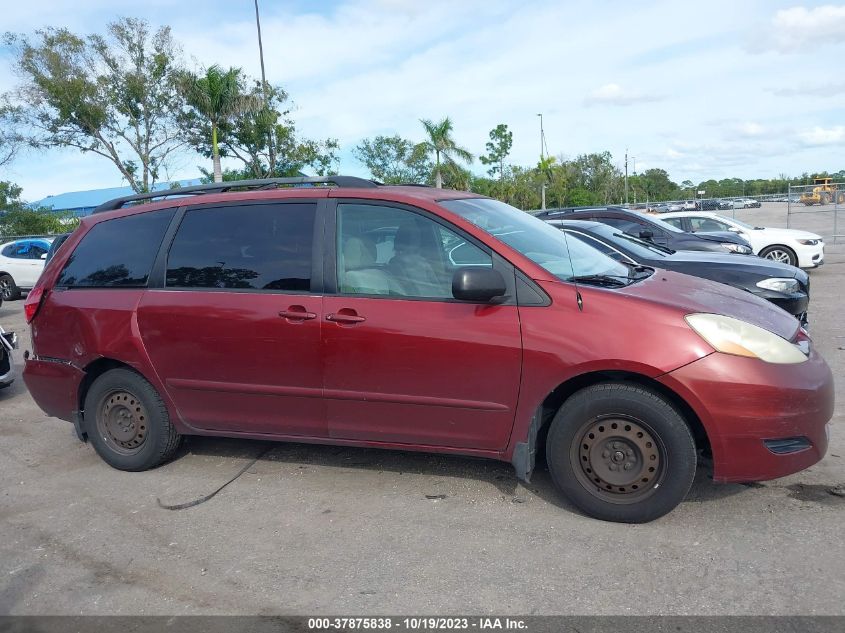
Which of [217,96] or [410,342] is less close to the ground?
[217,96]

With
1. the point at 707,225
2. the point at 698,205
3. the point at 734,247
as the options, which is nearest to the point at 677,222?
→ the point at 707,225

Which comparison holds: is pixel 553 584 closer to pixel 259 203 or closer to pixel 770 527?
pixel 770 527

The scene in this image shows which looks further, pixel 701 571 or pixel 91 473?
pixel 91 473

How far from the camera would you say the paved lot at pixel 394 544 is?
3045mm

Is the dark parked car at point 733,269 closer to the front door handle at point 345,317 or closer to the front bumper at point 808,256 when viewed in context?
the front door handle at point 345,317

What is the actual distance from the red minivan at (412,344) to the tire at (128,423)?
0.04 ft

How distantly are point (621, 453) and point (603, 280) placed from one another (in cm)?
99

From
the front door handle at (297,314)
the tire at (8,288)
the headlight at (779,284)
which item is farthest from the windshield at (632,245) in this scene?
the tire at (8,288)

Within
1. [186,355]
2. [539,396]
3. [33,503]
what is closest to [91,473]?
[33,503]

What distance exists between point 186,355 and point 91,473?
123 centimetres

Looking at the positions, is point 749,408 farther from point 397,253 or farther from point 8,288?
point 8,288

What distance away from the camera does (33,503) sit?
4367 millimetres

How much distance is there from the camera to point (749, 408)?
3363mm

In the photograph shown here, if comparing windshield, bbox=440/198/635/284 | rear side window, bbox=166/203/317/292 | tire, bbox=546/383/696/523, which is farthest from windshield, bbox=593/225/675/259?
rear side window, bbox=166/203/317/292
